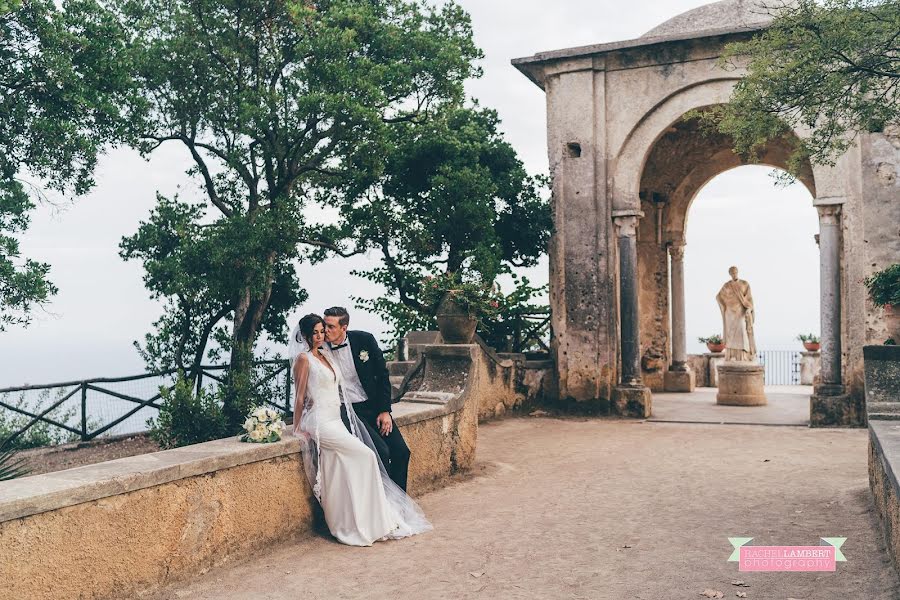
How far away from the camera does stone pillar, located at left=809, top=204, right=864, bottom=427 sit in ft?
38.8

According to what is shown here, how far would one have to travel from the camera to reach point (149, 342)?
1521 cm

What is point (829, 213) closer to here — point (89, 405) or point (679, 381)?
point (679, 381)

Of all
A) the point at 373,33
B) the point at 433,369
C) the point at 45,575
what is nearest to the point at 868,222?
the point at 433,369

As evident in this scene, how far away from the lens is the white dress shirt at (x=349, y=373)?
623cm

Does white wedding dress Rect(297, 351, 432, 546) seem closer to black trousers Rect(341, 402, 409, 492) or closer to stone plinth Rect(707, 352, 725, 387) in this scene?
black trousers Rect(341, 402, 409, 492)

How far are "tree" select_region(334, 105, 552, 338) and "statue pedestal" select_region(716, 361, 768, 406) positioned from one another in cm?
392

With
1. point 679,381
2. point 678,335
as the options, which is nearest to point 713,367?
point 679,381

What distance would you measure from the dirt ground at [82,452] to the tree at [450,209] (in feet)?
16.0

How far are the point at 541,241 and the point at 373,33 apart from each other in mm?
4722

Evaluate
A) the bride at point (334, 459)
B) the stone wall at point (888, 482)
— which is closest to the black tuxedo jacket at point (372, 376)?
the bride at point (334, 459)

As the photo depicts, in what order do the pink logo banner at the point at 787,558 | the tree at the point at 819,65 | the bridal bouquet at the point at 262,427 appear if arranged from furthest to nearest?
1. the tree at the point at 819,65
2. the bridal bouquet at the point at 262,427
3. the pink logo banner at the point at 787,558

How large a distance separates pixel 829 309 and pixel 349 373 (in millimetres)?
8864

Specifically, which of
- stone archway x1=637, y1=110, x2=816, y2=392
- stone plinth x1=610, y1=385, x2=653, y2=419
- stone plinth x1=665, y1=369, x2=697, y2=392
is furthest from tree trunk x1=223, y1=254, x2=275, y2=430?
stone plinth x1=665, y1=369, x2=697, y2=392

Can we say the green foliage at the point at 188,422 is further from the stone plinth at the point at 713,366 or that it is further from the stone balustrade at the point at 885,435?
the stone plinth at the point at 713,366
